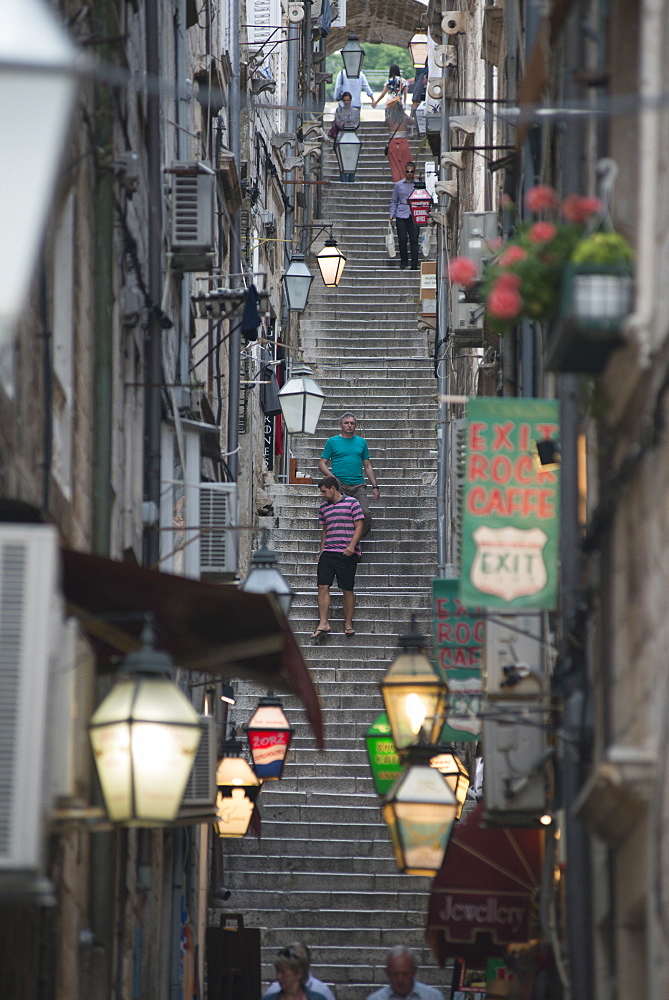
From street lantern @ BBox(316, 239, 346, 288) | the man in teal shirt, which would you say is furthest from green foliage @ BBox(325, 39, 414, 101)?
the man in teal shirt

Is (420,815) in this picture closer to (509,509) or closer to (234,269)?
(509,509)

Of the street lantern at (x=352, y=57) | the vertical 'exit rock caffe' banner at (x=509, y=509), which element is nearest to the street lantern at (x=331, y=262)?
the street lantern at (x=352, y=57)

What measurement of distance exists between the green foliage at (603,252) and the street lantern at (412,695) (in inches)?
162

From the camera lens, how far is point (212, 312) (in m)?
15.1

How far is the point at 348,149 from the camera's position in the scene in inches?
1212

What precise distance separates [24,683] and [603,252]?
2.52 m

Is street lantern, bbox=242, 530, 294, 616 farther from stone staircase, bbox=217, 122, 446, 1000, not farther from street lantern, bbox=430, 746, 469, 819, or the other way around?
stone staircase, bbox=217, 122, 446, 1000

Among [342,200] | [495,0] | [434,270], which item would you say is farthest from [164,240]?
[342,200]

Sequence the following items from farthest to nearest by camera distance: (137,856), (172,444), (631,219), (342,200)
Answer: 1. (342,200)
2. (172,444)
3. (137,856)
4. (631,219)

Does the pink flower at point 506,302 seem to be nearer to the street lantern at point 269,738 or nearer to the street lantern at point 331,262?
the street lantern at point 269,738

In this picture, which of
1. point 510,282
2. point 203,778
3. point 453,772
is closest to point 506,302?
point 510,282

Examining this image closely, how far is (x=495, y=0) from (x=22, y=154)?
12250mm

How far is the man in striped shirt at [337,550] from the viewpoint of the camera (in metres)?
19.2

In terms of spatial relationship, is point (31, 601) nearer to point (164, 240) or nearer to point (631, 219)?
point (631, 219)
